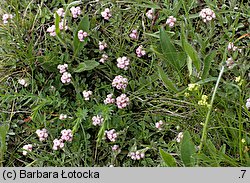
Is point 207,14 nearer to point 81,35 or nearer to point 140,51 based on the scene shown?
point 140,51

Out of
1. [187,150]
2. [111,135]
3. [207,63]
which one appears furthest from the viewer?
[111,135]

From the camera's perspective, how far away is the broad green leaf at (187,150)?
193 centimetres

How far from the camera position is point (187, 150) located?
195cm

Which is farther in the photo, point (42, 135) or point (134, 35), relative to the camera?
point (134, 35)

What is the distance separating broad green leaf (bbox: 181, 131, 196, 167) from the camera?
6.33 ft

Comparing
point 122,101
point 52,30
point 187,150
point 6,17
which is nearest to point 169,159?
point 187,150

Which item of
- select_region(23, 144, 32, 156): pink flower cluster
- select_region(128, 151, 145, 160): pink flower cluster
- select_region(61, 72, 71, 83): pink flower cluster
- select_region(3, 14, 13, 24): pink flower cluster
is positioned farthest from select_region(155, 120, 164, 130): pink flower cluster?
select_region(3, 14, 13, 24): pink flower cluster

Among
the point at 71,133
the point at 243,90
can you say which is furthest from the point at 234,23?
the point at 71,133

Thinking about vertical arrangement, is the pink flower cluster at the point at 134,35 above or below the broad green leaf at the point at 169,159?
above

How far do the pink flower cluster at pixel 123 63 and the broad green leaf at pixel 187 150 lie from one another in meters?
0.51

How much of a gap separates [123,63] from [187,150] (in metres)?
0.55

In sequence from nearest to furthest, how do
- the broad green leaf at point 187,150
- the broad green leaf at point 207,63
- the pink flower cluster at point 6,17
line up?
the broad green leaf at point 187,150 → the broad green leaf at point 207,63 → the pink flower cluster at point 6,17

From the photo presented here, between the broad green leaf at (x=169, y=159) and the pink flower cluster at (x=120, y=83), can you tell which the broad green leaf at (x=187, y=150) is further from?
the pink flower cluster at (x=120, y=83)

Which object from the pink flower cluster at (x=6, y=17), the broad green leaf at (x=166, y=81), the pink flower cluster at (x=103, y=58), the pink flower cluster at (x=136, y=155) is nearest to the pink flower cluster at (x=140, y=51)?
the pink flower cluster at (x=103, y=58)
